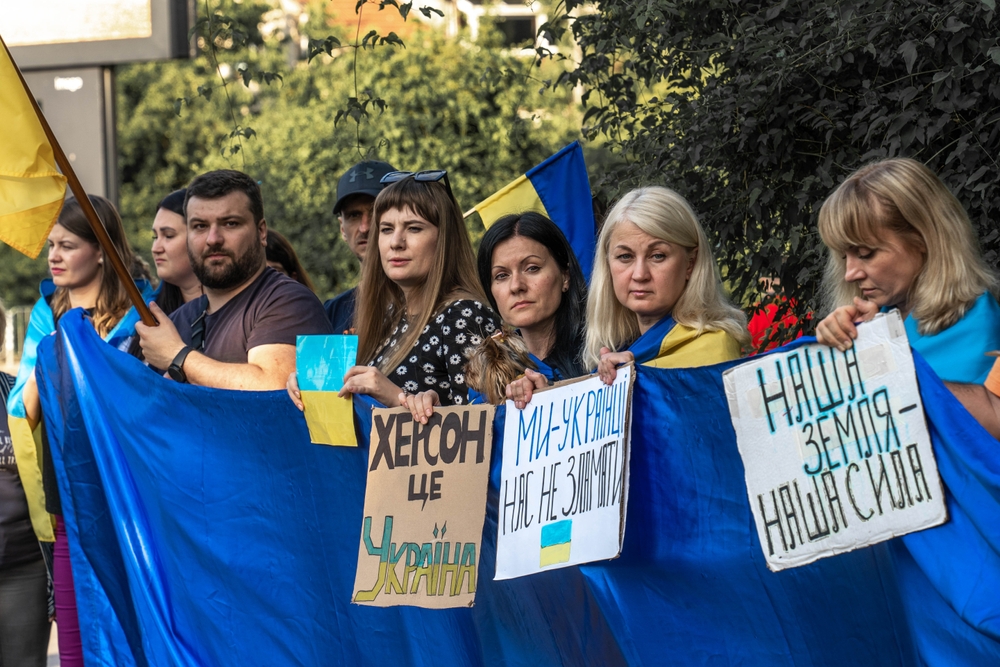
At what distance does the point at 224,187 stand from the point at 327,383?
1.32 m

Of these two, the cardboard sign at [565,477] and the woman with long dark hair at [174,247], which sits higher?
the woman with long dark hair at [174,247]

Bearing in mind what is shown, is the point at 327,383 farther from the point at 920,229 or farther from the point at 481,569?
the point at 920,229

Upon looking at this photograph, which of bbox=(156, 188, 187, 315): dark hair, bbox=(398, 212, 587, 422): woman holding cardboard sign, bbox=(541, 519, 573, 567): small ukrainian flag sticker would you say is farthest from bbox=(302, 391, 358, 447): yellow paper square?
bbox=(156, 188, 187, 315): dark hair

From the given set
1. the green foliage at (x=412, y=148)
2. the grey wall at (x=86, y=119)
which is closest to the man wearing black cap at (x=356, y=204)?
the grey wall at (x=86, y=119)

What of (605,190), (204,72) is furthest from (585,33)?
(204,72)

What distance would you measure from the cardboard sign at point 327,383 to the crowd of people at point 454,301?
2.6 inches

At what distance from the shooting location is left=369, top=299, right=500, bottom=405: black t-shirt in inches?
134

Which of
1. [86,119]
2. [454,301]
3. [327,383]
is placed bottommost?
[327,383]

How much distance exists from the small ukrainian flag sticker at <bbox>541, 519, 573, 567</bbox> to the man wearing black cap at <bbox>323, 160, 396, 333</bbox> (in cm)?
233

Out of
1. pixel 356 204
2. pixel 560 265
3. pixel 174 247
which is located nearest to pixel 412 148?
pixel 356 204

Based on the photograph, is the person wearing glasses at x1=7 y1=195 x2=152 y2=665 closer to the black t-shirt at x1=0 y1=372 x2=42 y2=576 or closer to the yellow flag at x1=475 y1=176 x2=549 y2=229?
the black t-shirt at x1=0 y1=372 x2=42 y2=576

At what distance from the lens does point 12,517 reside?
432 cm

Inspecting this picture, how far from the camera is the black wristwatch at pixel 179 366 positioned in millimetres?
3957

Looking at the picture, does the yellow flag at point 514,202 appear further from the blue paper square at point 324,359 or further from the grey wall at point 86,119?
the grey wall at point 86,119
